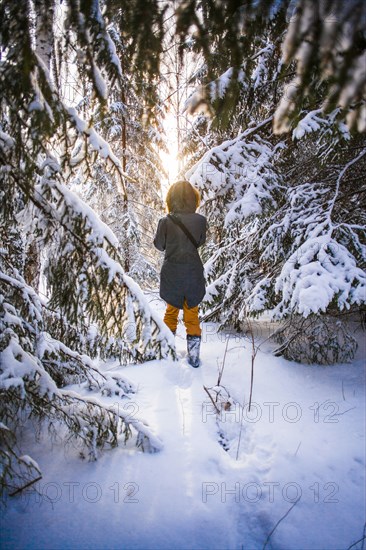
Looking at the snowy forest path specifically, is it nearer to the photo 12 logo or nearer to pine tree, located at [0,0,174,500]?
the photo 12 logo

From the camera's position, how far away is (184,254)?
3.72 meters

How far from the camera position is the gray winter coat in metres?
3.70

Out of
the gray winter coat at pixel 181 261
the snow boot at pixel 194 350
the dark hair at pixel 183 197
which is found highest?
the dark hair at pixel 183 197

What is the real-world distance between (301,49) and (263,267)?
3.63 metres

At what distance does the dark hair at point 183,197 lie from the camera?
143 inches

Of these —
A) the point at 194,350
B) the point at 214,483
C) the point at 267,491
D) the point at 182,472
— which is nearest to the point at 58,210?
the point at 182,472

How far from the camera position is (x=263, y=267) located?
464 cm

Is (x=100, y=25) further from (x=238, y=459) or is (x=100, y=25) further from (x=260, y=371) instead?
(x=260, y=371)

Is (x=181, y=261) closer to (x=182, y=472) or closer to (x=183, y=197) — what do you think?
(x=183, y=197)

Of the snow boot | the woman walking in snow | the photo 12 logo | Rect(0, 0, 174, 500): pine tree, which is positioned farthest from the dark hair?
the photo 12 logo

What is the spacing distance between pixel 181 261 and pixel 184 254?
4.0 inches

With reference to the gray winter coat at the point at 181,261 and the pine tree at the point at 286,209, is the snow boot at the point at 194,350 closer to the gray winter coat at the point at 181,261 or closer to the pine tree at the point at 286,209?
the gray winter coat at the point at 181,261

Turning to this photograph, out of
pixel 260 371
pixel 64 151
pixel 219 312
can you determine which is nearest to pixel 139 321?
pixel 64 151

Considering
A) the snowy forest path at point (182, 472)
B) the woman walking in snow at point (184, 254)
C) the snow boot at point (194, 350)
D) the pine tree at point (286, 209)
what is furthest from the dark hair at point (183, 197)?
the snowy forest path at point (182, 472)
